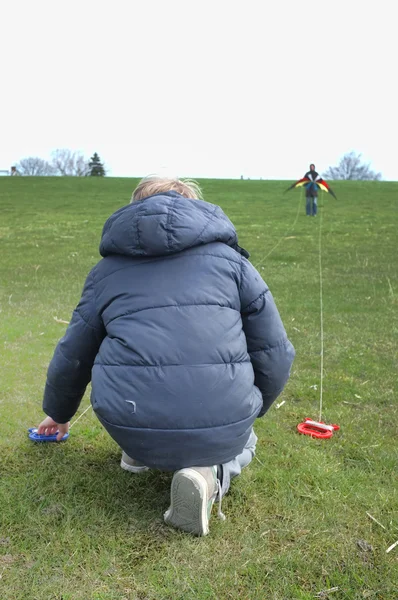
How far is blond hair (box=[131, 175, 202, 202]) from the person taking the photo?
2.38 meters

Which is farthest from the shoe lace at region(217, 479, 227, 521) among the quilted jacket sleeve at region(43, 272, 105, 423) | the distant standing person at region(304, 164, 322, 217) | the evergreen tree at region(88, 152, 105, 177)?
the evergreen tree at region(88, 152, 105, 177)

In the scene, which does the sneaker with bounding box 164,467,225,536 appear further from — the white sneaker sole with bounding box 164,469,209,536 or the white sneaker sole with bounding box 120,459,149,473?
the white sneaker sole with bounding box 120,459,149,473

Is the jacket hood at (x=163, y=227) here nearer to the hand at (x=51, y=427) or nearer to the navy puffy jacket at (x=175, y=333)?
the navy puffy jacket at (x=175, y=333)

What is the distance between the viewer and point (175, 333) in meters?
2.08

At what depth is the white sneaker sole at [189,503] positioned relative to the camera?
206 cm

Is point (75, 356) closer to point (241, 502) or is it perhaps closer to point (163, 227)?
point (163, 227)

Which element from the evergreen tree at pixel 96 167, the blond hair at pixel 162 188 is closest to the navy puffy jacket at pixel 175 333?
the blond hair at pixel 162 188

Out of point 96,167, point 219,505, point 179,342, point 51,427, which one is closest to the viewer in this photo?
point 179,342

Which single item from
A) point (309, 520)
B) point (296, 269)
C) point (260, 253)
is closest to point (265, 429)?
point (309, 520)

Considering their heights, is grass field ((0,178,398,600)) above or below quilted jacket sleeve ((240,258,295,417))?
below

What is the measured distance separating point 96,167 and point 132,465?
49.1m

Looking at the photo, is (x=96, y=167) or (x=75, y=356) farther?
(x=96, y=167)

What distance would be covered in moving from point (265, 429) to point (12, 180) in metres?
31.0

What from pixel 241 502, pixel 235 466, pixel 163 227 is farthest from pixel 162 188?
pixel 241 502
